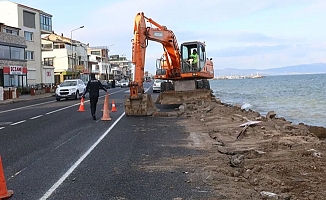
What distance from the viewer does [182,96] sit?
25.0 m

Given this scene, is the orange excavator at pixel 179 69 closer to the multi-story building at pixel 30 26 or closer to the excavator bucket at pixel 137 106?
the excavator bucket at pixel 137 106

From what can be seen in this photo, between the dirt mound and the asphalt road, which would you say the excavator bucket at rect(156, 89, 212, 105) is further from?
the dirt mound

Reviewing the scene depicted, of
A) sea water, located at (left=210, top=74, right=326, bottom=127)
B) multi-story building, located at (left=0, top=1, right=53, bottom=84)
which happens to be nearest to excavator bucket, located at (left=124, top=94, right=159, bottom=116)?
sea water, located at (left=210, top=74, right=326, bottom=127)

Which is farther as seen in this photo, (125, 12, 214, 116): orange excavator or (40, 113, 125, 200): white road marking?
(125, 12, 214, 116): orange excavator

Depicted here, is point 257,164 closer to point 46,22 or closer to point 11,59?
point 11,59

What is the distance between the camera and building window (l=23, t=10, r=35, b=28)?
204ft

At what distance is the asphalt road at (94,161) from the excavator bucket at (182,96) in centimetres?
909

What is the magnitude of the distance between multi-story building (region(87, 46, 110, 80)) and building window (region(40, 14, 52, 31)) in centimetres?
4419

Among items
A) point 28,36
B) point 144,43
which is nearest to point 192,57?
point 144,43

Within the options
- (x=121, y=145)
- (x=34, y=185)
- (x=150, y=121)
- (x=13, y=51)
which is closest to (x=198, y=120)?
(x=150, y=121)

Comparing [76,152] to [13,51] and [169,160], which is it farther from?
[13,51]

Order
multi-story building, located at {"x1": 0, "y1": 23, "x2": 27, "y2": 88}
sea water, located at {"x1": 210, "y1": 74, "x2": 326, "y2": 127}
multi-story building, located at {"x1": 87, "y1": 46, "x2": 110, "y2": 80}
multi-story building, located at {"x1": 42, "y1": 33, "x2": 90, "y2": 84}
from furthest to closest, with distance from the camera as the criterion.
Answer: multi-story building, located at {"x1": 87, "y1": 46, "x2": 110, "y2": 80} → multi-story building, located at {"x1": 42, "y1": 33, "x2": 90, "y2": 84} → multi-story building, located at {"x1": 0, "y1": 23, "x2": 27, "y2": 88} → sea water, located at {"x1": 210, "y1": 74, "x2": 326, "y2": 127}

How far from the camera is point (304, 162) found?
8.12 metres

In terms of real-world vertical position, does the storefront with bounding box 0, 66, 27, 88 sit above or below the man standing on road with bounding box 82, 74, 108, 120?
above
